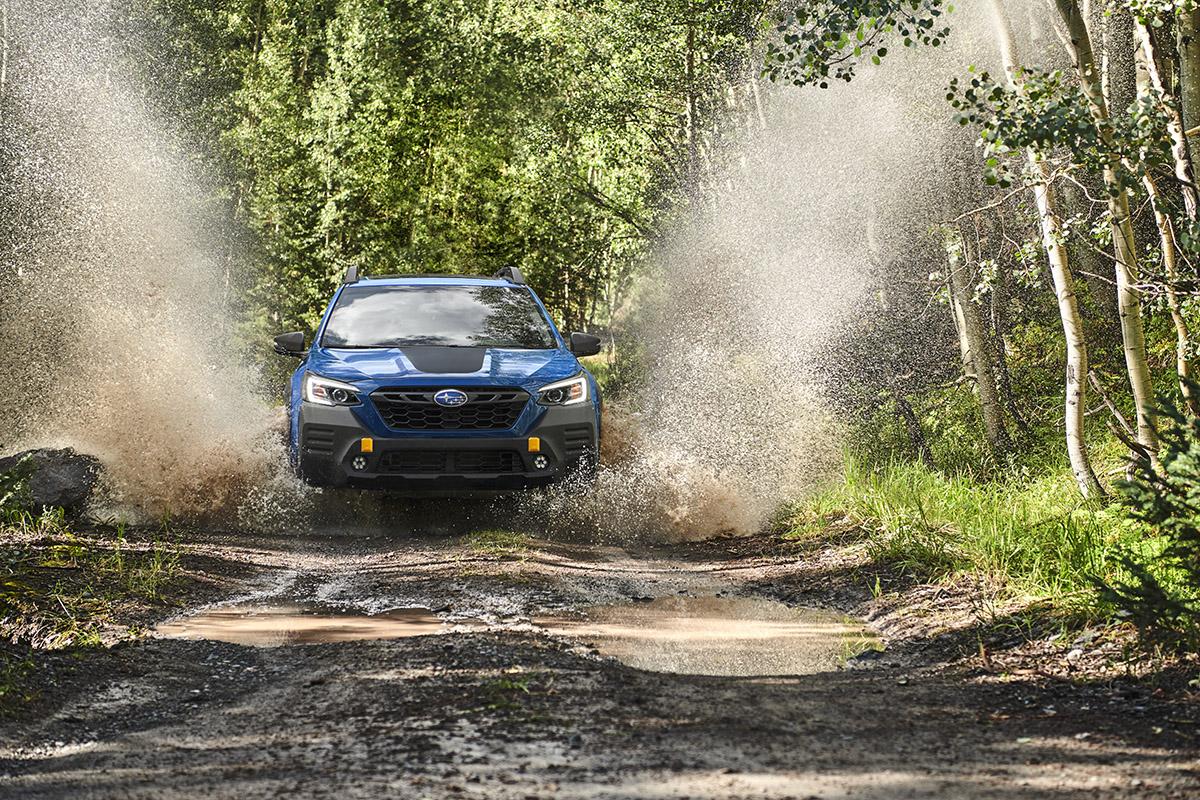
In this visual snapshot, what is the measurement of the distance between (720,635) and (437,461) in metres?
3.90

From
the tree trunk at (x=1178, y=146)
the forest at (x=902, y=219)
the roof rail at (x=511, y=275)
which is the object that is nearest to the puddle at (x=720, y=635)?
the forest at (x=902, y=219)

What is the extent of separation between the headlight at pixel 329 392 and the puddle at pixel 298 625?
2.98m

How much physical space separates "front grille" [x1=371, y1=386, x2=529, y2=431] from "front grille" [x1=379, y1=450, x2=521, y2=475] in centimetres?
18

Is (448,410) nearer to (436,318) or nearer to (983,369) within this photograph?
(436,318)

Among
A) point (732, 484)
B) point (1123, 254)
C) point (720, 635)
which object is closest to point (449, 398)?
point (732, 484)

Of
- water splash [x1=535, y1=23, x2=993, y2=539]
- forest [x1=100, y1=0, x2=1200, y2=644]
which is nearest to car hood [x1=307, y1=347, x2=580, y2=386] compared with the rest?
water splash [x1=535, y1=23, x2=993, y2=539]

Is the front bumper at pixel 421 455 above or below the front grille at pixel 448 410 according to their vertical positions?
below

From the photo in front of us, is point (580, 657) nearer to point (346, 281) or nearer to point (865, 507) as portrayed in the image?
point (865, 507)

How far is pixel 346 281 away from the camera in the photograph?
12.4 meters

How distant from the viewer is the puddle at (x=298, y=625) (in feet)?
20.8

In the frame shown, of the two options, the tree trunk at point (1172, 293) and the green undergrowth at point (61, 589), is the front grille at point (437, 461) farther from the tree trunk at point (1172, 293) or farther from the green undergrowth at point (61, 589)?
the tree trunk at point (1172, 293)

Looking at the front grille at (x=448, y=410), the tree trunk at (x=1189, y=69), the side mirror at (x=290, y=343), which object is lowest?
the front grille at (x=448, y=410)

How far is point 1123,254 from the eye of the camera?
28.0ft

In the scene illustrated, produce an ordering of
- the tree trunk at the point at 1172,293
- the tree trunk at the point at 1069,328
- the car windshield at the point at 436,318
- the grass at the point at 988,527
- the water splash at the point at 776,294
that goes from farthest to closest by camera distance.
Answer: the water splash at the point at 776,294
the car windshield at the point at 436,318
the tree trunk at the point at 1069,328
the tree trunk at the point at 1172,293
the grass at the point at 988,527
